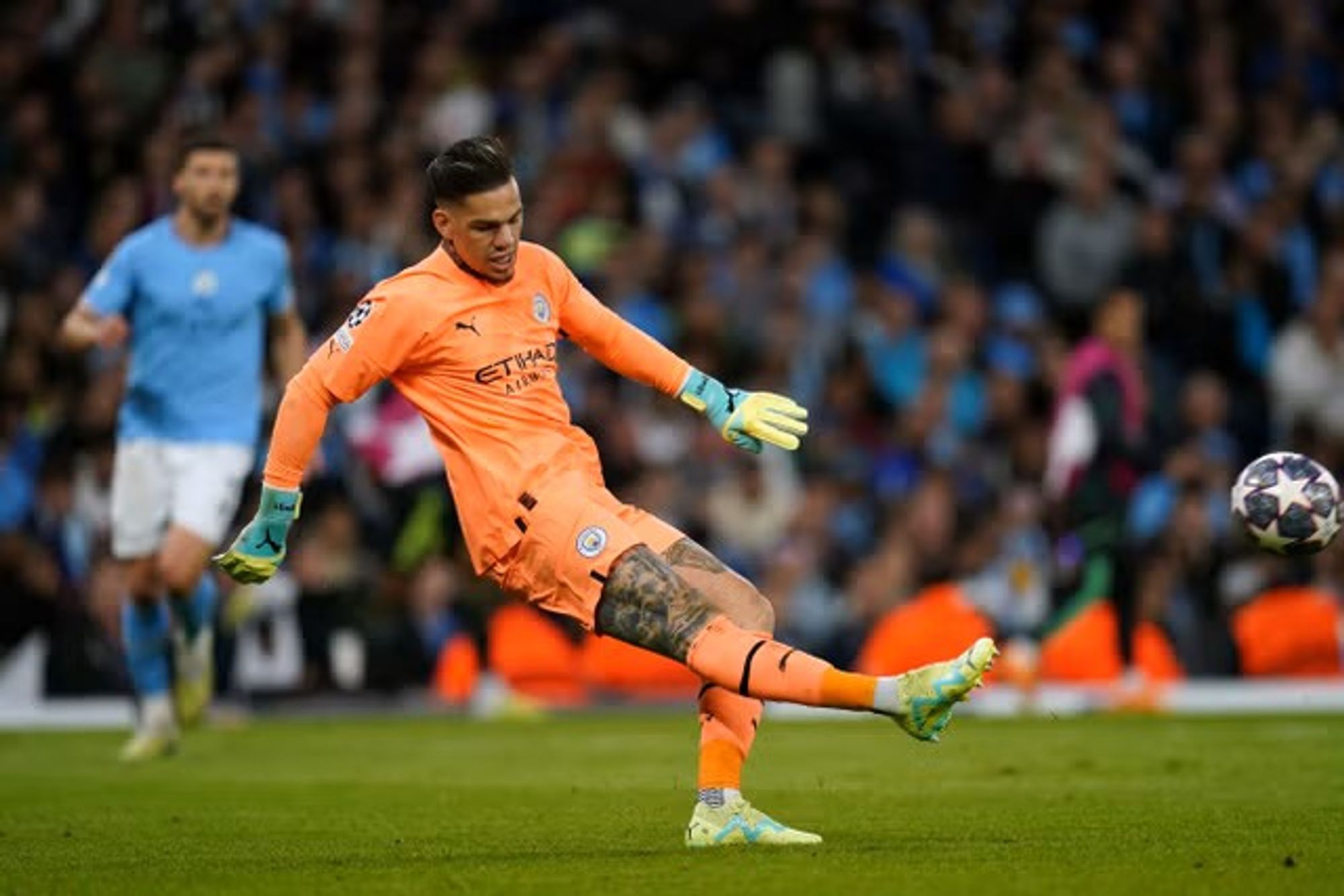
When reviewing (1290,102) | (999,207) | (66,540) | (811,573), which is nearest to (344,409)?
(66,540)

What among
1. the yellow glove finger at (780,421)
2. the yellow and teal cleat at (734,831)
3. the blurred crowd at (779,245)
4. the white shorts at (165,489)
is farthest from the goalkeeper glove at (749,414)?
the blurred crowd at (779,245)

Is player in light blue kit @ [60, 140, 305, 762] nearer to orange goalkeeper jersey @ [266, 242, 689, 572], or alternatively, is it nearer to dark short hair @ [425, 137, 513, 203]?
orange goalkeeper jersey @ [266, 242, 689, 572]

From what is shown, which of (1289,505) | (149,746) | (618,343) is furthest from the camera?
(149,746)

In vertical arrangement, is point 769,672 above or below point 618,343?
below

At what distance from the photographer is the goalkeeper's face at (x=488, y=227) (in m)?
8.84

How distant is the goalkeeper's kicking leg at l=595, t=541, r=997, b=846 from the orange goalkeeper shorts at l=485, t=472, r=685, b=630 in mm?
54

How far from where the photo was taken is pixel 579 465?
29.7ft

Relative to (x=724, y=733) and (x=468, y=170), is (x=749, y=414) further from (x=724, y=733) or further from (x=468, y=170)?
(x=468, y=170)

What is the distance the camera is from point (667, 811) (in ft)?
33.9

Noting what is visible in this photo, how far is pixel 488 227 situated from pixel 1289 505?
354cm

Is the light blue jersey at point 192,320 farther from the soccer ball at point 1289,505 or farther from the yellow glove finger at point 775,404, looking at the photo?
the soccer ball at point 1289,505

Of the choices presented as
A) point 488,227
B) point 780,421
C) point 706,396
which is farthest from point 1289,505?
point 488,227

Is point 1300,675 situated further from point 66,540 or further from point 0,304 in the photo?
point 0,304

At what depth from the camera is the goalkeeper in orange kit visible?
8656mm
